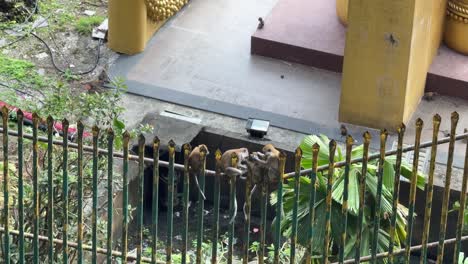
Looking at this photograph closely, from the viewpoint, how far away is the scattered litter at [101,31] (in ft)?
40.7

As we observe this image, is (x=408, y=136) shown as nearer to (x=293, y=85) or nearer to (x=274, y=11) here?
(x=293, y=85)

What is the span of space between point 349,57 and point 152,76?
2.06m

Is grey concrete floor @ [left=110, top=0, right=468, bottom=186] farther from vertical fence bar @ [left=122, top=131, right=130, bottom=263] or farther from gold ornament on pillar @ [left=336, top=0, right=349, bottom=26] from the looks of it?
vertical fence bar @ [left=122, top=131, right=130, bottom=263]

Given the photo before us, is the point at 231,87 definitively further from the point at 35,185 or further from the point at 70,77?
the point at 35,185

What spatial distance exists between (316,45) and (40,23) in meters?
2.81

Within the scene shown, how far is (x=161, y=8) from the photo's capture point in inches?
484

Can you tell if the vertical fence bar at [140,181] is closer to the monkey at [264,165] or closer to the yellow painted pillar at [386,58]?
the monkey at [264,165]

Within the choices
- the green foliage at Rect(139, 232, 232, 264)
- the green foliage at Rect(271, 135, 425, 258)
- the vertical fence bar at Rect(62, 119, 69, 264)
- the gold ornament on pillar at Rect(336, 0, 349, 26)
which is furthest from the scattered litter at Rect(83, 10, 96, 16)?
the vertical fence bar at Rect(62, 119, 69, 264)

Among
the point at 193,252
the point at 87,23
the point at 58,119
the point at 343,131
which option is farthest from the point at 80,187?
the point at 87,23

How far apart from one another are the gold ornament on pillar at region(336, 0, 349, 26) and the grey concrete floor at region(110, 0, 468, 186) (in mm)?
674

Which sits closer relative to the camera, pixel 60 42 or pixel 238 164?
pixel 238 164

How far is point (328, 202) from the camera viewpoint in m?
6.20

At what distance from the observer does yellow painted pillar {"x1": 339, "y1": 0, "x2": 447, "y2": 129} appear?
10.5 m

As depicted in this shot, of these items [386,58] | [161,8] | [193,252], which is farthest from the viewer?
[161,8]
